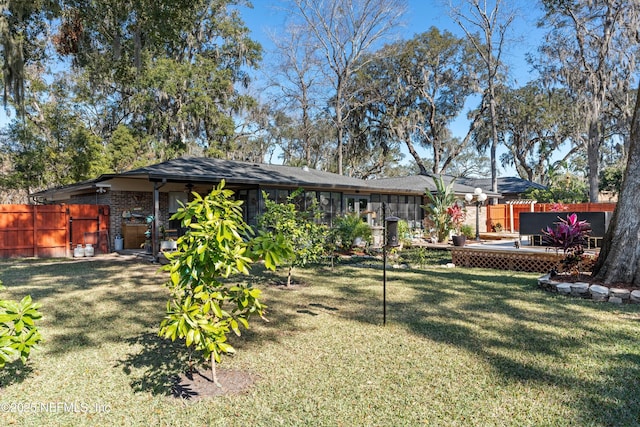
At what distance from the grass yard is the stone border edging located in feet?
0.83

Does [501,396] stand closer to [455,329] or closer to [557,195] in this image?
[455,329]

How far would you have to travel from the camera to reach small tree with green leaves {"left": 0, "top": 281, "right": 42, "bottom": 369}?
272 cm

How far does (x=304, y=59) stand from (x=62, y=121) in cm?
1441

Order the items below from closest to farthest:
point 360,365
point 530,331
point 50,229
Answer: point 360,365, point 530,331, point 50,229

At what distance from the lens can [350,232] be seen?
11773 millimetres

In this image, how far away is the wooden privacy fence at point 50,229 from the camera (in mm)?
11758

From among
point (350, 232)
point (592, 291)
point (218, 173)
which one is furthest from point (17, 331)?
point (350, 232)

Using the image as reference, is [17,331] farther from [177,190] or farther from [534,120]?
[534,120]

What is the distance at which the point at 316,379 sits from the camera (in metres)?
3.34

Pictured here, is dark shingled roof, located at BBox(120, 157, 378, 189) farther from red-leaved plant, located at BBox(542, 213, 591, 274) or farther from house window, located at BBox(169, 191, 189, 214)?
red-leaved plant, located at BBox(542, 213, 591, 274)

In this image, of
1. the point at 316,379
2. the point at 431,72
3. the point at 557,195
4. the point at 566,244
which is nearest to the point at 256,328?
the point at 316,379

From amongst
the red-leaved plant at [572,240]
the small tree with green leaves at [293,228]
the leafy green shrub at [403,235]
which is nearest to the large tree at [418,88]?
the leafy green shrub at [403,235]

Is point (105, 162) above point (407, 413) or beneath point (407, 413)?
above

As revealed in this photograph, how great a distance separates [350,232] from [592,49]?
1571 centimetres
